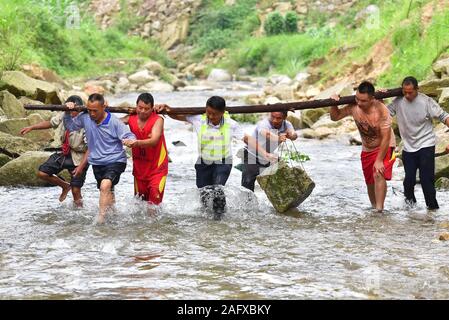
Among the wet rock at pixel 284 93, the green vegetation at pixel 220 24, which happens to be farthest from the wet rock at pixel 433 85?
the green vegetation at pixel 220 24

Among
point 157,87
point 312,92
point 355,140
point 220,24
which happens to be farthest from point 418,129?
point 220,24

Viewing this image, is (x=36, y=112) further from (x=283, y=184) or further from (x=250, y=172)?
(x=283, y=184)

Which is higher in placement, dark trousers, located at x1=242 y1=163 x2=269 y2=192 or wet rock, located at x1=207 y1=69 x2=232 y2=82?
wet rock, located at x1=207 y1=69 x2=232 y2=82

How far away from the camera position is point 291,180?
9.34 m

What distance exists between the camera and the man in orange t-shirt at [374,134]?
8788 millimetres

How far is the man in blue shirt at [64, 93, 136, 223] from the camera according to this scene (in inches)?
332

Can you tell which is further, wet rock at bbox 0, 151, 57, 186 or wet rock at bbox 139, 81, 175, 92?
wet rock at bbox 139, 81, 175, 92

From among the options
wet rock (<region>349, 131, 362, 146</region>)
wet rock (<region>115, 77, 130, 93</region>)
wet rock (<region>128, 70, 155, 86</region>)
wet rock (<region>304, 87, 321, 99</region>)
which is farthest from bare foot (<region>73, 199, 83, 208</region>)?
wet rock (<region>128, 70, 155, 86</region>)

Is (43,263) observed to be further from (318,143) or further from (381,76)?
(381,76)

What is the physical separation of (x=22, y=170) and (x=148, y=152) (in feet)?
11.4

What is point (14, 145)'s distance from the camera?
12641 mm

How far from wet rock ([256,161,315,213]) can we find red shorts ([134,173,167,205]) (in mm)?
1265

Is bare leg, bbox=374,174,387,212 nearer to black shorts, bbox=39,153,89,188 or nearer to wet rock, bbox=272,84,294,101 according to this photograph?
black shorts, bbox=39,153,89,188

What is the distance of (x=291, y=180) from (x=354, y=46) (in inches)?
684
